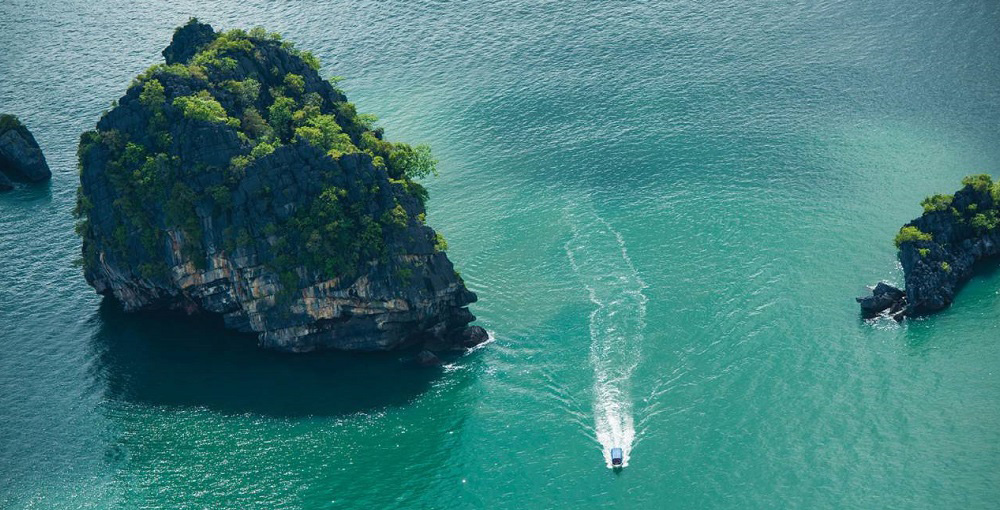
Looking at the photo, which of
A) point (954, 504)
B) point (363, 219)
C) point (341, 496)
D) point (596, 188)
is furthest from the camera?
point (596, 188)

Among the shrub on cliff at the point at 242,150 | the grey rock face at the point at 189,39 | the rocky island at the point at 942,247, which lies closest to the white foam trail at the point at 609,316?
the shrub on cliff at the point at 242,150

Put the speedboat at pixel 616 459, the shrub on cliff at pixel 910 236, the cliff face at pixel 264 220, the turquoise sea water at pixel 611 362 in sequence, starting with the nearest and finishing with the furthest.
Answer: the speedboat at pixel 616 459, the turquoise sea water at pixel 611 362, the cliff face at pixel 264 220, the shrub on cliff at pixel 910 236

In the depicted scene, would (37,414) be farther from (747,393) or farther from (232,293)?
(747,393)

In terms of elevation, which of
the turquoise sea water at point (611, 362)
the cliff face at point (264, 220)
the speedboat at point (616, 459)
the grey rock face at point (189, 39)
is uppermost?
the grey rock face at point (189, 39)

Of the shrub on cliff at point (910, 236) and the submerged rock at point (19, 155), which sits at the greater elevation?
the submerged rock at point (19, 155)

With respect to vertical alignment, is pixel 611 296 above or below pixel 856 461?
above

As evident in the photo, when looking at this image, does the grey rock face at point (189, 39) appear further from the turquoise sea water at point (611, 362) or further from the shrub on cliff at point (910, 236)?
the shrub on cliff at point (910, 236)

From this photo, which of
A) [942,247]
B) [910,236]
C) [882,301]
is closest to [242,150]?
[882,301]

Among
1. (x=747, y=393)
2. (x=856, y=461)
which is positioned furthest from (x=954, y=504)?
(x=747, y=393)

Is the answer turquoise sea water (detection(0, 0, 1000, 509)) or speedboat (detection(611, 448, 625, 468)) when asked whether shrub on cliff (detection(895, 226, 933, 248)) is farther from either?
speedboat (detection(611, 448, 625, 468))
